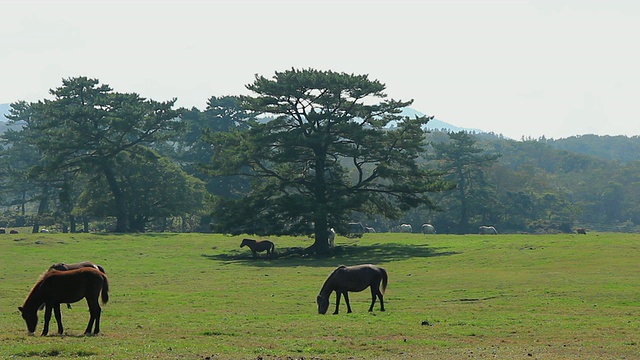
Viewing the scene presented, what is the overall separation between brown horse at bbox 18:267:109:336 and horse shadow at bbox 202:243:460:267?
96.1ft

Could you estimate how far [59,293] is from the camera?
18.8 m

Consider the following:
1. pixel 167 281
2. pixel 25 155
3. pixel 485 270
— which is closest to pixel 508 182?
pixel 25 155

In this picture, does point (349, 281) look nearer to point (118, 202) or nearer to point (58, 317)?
point (58, 317)

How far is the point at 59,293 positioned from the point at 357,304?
12.3 meters

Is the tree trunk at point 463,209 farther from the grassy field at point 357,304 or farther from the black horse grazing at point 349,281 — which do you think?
the black horse grazing at point 349,281

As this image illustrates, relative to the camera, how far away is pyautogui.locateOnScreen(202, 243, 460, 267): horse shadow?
49.8 meters

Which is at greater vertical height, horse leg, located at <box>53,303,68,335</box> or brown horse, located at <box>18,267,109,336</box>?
brown horse, located at <box>18,267,109,336</box>

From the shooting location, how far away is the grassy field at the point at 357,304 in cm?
1728

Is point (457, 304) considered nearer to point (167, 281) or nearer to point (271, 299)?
point (271, 299)

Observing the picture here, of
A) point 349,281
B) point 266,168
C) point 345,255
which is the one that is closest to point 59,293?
point 349,281

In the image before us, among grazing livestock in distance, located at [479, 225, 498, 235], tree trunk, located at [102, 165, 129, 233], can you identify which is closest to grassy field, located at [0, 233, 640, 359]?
tree trunk, located at [102, 165, 129, 233]

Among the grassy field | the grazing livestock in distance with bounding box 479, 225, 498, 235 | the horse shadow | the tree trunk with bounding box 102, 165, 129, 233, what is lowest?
the grassy field

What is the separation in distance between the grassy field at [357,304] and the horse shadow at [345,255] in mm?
166

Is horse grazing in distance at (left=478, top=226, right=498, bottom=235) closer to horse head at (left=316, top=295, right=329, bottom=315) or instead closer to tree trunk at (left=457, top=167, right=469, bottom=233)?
tree trunk at (left=457, top=167, right=469, bottom=233)
